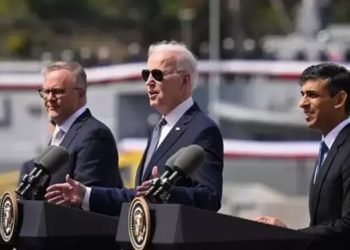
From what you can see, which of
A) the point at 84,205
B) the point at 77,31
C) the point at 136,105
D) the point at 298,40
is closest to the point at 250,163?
the point at 136,105

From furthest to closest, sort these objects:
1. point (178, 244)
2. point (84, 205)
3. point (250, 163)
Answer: point (250, 163), point (84, 205), point (178, 244)

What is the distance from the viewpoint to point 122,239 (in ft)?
21.6

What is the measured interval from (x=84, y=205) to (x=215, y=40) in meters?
25.6

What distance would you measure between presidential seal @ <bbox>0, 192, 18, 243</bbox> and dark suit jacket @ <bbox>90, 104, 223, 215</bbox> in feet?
1.35

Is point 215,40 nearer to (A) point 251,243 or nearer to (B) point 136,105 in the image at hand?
(B) point 136,105

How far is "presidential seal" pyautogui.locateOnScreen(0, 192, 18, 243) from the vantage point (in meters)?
7.01

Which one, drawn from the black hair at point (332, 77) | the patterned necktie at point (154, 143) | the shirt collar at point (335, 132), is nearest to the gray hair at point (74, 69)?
the patterned necktie at point (154, 143)

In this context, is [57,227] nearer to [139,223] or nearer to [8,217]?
[8,217]

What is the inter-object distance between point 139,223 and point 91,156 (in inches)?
60.1

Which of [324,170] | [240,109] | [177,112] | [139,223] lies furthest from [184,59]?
[240,109]

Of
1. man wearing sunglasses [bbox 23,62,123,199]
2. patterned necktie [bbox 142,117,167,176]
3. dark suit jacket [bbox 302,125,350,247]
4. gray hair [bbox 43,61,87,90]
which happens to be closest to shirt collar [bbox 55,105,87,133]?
man wearing sunglasses [bbox 23,62,123,199]

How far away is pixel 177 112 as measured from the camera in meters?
7.52

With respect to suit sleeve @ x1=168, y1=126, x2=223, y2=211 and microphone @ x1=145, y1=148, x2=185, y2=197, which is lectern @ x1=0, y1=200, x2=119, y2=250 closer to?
suit sleeve @ x1=168, y1=126, x2=223, y2=211

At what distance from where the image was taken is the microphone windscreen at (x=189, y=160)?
638cm
